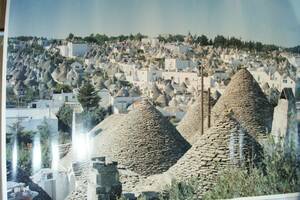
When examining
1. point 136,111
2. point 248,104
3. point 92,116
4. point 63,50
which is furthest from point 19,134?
point 248,104

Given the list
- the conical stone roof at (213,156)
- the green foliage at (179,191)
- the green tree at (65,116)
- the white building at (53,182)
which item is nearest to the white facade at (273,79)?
the conical stone roof at (213,156)

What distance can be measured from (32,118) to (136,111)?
21.6 inches

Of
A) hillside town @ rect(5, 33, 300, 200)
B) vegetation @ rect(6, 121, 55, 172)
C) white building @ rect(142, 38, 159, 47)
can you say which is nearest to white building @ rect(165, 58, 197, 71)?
hillside town @ rect(5, 33, 300, 200)

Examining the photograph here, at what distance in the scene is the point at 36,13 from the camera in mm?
2703

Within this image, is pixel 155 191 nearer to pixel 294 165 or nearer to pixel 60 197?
pixel 60 197

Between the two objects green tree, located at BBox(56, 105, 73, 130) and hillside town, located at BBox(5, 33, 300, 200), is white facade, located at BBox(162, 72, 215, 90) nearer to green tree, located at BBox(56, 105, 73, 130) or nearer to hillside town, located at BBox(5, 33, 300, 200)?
hillside town, located at BBox(5, 33, 300, 200)

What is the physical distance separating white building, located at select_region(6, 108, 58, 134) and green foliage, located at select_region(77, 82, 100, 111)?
0.54 ft

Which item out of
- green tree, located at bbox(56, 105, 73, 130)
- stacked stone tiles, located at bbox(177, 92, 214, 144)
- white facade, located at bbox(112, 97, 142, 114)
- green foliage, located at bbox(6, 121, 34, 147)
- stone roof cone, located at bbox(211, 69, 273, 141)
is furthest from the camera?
stone roof cone, located at bbox(211, 69, 273, 141)

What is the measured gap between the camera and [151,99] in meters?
2.88

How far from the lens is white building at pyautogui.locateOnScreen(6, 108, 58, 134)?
2594 millimetres

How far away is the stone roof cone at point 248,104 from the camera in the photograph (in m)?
3.05

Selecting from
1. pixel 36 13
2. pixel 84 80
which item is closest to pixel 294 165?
pixel 84 80

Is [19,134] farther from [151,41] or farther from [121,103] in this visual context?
[151,41]

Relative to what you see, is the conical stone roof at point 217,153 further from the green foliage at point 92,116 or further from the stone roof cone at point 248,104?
the green foliage at point 92,116
